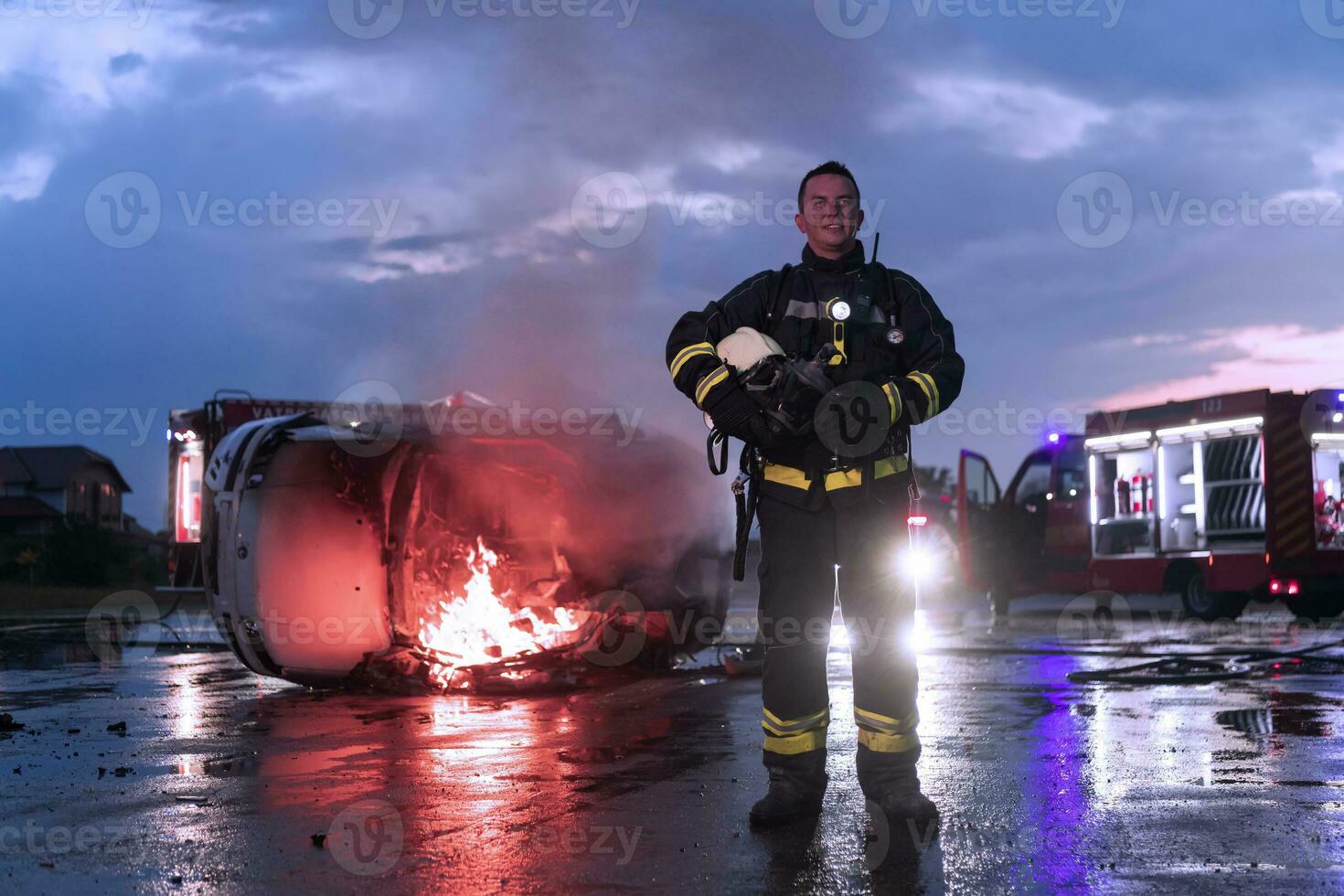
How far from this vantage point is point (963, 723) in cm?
Result: 646

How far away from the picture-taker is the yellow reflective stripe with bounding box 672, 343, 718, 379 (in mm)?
4320

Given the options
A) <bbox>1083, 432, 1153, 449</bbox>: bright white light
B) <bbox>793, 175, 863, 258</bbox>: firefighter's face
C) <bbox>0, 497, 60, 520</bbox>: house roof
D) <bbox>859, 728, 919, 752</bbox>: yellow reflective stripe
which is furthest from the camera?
<bbox>0, 497, 60, 520</bbox>: house roof

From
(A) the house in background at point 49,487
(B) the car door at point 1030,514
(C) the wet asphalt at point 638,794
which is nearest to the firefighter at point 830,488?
(C) the wet asphalt at point 638,794

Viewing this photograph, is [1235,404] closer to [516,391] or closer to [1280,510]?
[1280,510]

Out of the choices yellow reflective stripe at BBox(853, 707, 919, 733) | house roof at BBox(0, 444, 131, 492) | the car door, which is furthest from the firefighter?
house roof at BBox(0, 444, 131, 492)

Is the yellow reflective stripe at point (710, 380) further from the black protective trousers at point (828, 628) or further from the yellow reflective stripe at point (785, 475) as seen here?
the black protective trousers at point (828, 628)

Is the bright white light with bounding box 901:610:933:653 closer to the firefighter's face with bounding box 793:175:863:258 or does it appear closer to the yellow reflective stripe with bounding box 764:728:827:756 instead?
the yellow reflective stripe with bounding box 764:728:827:756

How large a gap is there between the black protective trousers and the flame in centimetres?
449

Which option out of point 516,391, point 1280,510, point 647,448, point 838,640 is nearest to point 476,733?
point 647,448

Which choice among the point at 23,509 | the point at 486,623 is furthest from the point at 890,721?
the point at 23,509

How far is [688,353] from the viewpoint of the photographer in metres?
4.34

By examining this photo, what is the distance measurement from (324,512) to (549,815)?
4.12 metres

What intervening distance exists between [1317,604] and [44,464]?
59.1 m

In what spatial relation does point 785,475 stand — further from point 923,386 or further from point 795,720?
point 795,720
